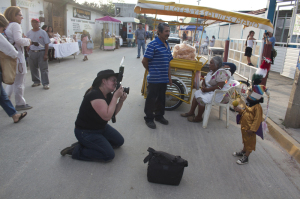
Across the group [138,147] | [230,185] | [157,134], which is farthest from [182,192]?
[157,134]

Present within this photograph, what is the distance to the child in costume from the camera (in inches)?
123

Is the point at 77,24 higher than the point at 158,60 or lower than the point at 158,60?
higher

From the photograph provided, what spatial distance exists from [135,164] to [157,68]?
1.86 m

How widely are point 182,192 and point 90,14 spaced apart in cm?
2304

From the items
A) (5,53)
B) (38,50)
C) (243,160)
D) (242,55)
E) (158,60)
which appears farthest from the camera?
(242,55)

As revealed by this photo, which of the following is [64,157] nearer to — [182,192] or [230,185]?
[182,192]

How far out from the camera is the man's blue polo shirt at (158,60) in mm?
4129

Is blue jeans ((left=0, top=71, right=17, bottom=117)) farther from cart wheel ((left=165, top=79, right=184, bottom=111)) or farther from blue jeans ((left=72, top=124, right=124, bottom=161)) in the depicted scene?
cart wheel ((left=165, top=79, right=184, bottom=111))

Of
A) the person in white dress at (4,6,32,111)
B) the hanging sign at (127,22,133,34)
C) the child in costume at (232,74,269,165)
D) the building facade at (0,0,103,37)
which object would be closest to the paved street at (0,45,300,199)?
the child in costume at (232,74,269,165)

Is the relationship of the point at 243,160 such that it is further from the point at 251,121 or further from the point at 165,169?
the point at 165,169

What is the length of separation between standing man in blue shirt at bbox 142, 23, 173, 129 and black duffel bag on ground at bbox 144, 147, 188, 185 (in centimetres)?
167

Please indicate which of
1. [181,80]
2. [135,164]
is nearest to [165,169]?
[135,164]

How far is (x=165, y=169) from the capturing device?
2684 mm

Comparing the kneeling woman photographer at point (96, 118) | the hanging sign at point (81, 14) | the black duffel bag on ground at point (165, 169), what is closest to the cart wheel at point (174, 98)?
the kneeling woman photographer at point (96, 118)
